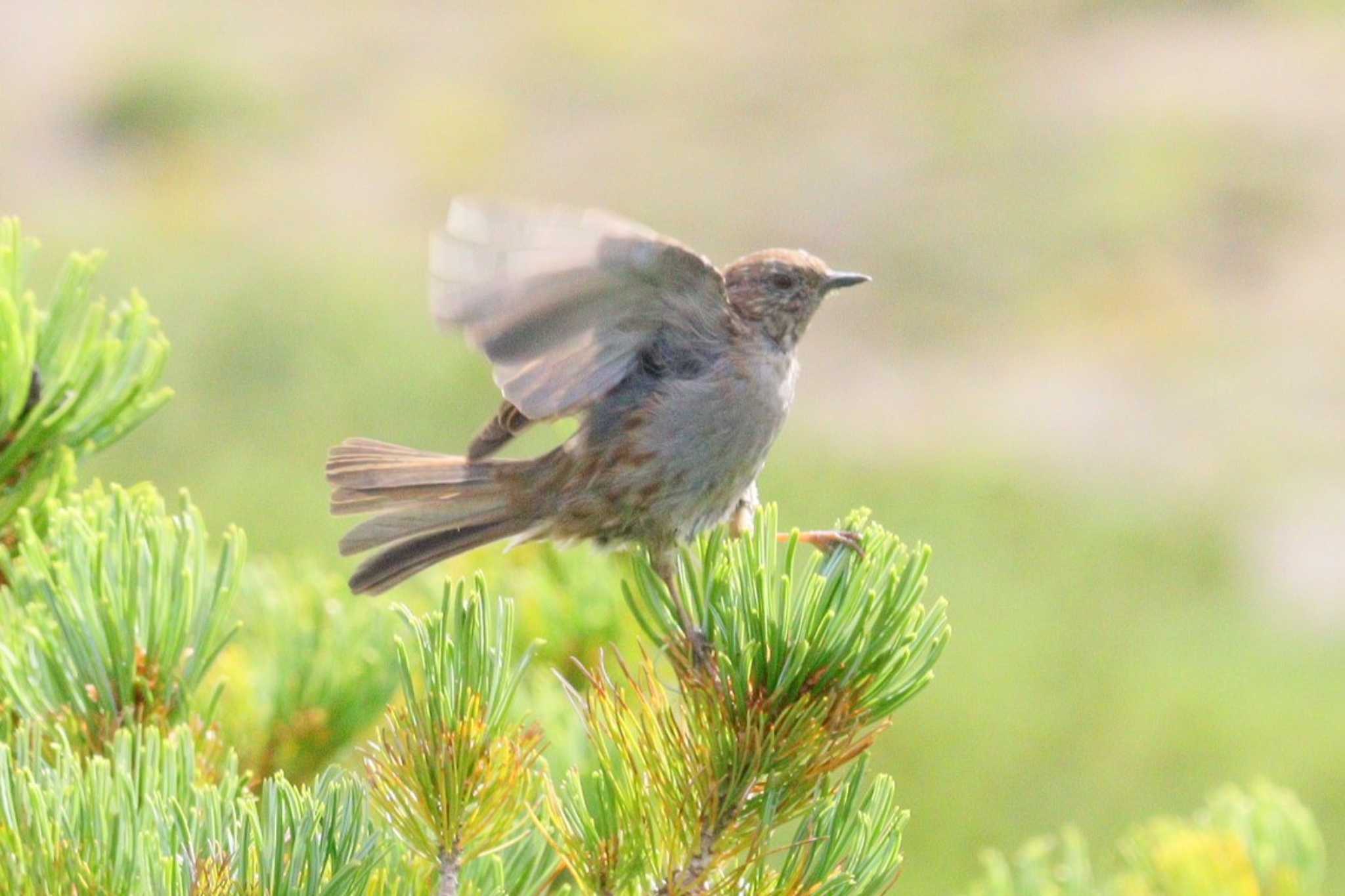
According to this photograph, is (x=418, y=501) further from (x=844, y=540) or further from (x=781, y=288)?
(x=844, y=540)

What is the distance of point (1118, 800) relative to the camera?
233 inches

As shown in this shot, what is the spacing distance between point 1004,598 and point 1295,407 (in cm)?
391

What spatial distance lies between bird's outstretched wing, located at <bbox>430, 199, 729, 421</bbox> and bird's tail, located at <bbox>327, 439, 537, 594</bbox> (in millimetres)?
250

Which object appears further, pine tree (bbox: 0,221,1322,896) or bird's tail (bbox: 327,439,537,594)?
bird's tail (bbox: 327,439,537,594)

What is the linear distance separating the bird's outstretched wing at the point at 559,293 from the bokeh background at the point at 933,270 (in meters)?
0.28

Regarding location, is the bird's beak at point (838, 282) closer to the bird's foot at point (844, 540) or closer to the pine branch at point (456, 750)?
the bird's foot at point (844, 540)

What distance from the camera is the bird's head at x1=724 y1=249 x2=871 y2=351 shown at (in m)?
2.74

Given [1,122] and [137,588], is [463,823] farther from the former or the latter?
[1,122]

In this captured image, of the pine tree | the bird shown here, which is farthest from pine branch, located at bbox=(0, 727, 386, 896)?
the bird

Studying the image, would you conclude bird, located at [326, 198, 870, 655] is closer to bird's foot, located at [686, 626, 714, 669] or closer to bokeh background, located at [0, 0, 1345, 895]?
bokeh background, located at [0, 0, 1345, 895]

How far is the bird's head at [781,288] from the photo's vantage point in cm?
274

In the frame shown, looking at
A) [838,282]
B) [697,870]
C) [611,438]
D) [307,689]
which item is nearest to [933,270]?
[838,282]

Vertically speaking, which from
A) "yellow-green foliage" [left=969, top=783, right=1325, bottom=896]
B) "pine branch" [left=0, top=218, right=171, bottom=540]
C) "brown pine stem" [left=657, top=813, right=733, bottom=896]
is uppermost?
"pine branch" [left=0, top=218, right=171, bottom=540]

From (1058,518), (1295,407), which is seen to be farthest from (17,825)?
(1295,407)
